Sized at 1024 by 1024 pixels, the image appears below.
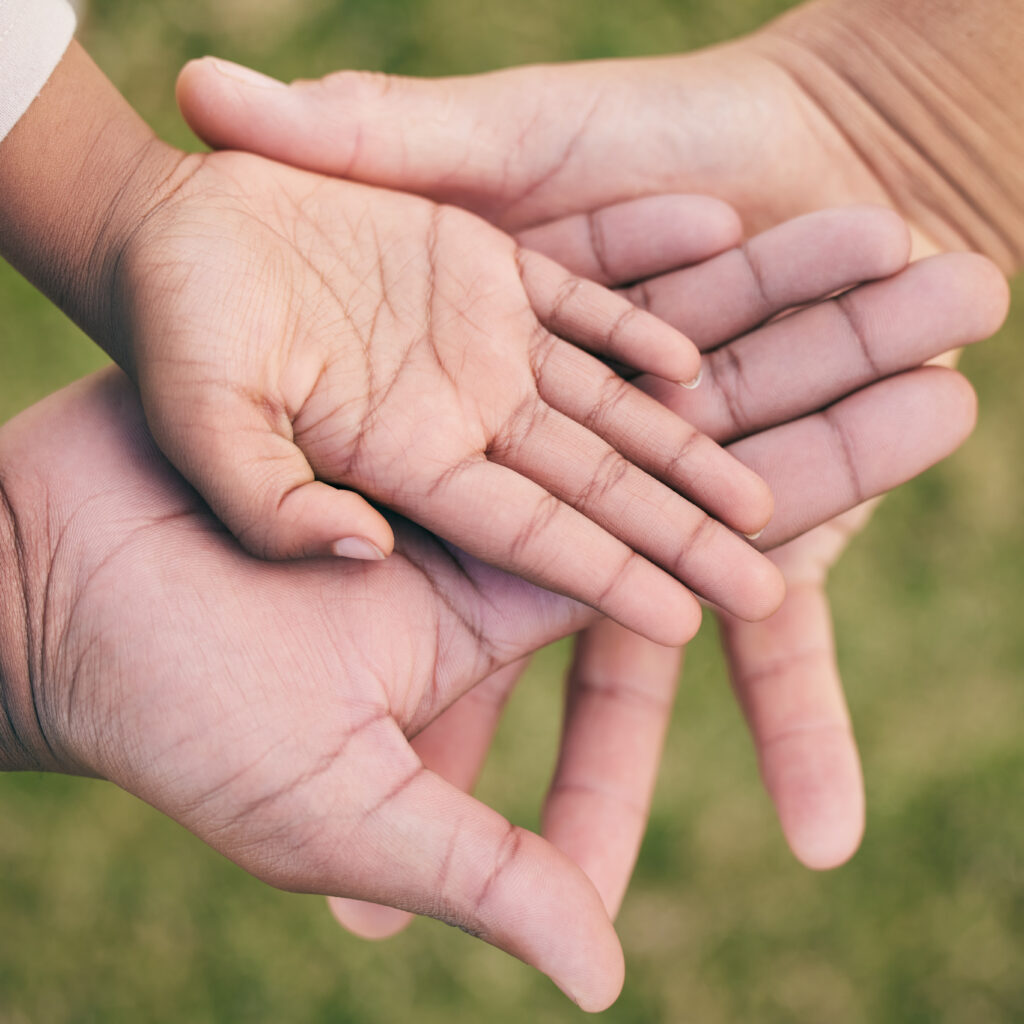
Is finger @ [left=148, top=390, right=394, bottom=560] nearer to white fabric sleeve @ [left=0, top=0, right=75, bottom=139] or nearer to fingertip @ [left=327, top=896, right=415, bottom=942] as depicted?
white fabric sleeve @ [left=0, top=0, right=75, bottom=139]

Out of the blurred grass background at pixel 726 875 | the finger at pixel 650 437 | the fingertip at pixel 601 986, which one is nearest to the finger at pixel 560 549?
the finger at pixel 650 437

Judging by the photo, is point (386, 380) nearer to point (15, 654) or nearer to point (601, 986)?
point (15, 654)

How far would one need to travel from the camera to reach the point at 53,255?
80.1 inches

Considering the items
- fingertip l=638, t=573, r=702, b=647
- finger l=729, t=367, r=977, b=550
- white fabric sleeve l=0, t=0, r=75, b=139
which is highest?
white fabric sleeve l=0, t=0, r=75, b=139

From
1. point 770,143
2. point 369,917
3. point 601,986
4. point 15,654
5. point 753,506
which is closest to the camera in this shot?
point 601,986

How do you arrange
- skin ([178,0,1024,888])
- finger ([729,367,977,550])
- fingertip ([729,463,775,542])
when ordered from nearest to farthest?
fingertip ([729,463,775,542]), finger ([729,367,977,550]), skin ([178,0,1024,888])

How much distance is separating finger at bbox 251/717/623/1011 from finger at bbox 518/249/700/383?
97 centimetres

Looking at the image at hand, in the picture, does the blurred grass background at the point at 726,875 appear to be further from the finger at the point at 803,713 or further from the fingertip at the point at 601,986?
the fingertip at the point at 601,986

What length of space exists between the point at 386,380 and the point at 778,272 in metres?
0.94

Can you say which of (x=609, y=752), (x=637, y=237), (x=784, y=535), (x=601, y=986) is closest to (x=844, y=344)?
(x=784, y=535)

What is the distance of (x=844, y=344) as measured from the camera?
2.02 metres

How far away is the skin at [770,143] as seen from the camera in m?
2.18

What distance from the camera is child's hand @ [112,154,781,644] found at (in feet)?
5.59

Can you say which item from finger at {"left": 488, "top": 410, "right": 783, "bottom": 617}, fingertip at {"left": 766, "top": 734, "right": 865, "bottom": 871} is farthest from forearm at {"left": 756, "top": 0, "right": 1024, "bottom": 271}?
fingertip at {"left": 766, "top": 734, "right": 865, "bottom": 871}
